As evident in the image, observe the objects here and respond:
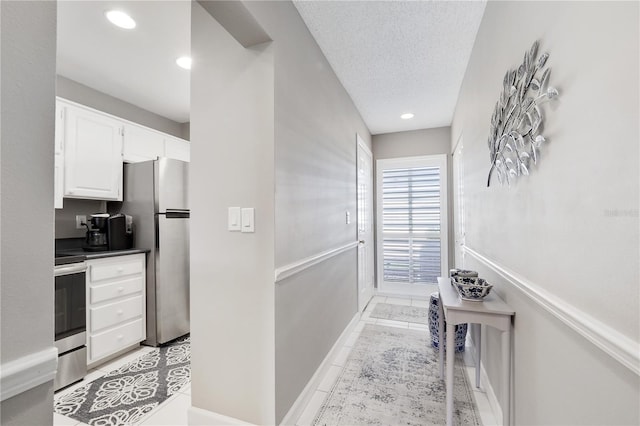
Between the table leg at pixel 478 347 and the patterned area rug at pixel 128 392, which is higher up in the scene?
the table leg at pixel 478 347

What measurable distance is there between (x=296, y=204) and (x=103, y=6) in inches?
68.5

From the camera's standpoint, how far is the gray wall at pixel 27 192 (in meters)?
0.54

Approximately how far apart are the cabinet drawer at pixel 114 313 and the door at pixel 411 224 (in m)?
3.23

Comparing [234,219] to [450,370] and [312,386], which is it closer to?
[312,386]

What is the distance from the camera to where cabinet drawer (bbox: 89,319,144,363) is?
2311 millimetres

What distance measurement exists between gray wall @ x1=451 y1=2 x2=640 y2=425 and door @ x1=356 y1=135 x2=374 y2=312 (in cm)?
223

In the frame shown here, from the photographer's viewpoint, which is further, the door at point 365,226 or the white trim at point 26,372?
the door at point 365,226

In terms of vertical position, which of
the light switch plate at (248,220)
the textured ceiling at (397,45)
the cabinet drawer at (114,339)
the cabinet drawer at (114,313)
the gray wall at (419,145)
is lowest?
the cabinet drawer at (114,339)

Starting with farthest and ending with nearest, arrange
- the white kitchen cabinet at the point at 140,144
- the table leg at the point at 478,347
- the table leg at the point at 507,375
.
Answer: the white kitchen cabinet at the point at 140,144 < the table leg at the point at 478,347 < the table leg at the point at 507,375

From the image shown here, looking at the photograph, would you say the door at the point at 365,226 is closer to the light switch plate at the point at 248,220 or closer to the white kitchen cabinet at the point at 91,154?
the light switch plate at the point at 248,220

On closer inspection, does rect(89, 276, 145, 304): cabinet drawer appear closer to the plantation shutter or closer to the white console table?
the white console table

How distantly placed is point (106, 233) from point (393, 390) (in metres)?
2.79

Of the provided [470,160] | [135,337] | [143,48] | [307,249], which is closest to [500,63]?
[470,160]

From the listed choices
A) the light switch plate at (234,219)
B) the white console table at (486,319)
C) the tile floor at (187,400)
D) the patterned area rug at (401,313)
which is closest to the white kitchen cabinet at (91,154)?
the tile floor at (187,400)
